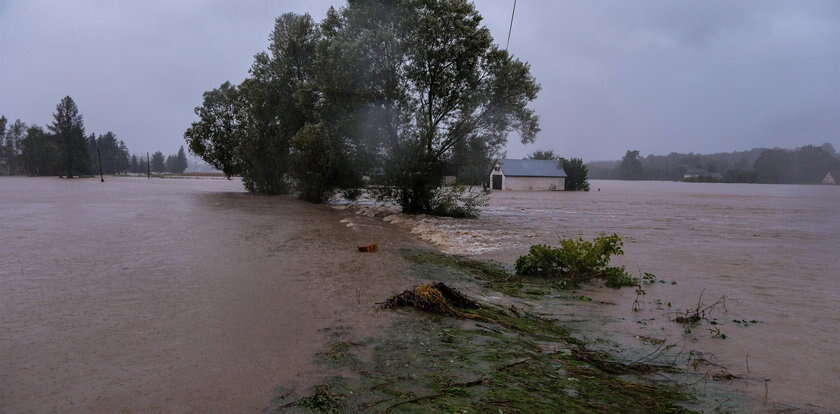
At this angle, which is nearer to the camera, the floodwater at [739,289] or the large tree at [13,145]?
the floodwater at [739,289]

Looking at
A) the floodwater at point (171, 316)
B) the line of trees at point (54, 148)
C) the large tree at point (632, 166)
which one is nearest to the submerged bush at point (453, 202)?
the floodwater at point (171, 316)

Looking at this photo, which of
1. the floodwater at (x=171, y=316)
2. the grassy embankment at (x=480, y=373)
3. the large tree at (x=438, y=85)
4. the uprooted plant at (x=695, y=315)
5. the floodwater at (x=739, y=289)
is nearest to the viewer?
the grassy embankment at (x=480, y=373)

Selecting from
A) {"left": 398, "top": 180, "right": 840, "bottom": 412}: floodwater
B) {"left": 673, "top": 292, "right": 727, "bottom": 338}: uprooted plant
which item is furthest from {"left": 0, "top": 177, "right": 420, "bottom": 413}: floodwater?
{"left": 673, "top": 292, "right": 727, "bottom": 338}: uprooted plant

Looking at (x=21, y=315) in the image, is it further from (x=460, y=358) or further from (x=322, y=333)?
(x=460, y=358)

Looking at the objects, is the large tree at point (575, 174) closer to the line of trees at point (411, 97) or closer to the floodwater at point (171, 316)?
the line of trees at point (411, 97)

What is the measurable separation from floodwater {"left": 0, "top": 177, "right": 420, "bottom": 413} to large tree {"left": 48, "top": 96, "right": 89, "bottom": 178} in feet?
279

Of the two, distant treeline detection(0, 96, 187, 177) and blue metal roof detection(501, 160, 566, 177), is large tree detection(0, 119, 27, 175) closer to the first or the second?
distant treeline detection(0, 96, 187, 177)

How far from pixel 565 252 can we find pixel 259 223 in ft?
42.2

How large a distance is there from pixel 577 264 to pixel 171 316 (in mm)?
6855

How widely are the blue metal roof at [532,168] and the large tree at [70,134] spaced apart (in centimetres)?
7112

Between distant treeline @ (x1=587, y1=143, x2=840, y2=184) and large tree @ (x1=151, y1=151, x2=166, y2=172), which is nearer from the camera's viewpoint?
distant treeline @ (x1=587, y1=143, x2=840, y2=184)

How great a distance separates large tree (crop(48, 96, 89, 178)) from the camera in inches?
3266

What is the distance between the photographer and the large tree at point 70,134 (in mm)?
82950

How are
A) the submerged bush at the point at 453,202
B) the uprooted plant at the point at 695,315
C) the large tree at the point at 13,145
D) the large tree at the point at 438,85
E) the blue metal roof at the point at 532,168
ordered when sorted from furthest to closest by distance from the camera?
the large tree at the point at 13,145, the blue metal roof at the point at 532,168, the submerged bush at the point at 453,202, the large tree at the point at 438,85, the uprooted plant at the point at 695,315
